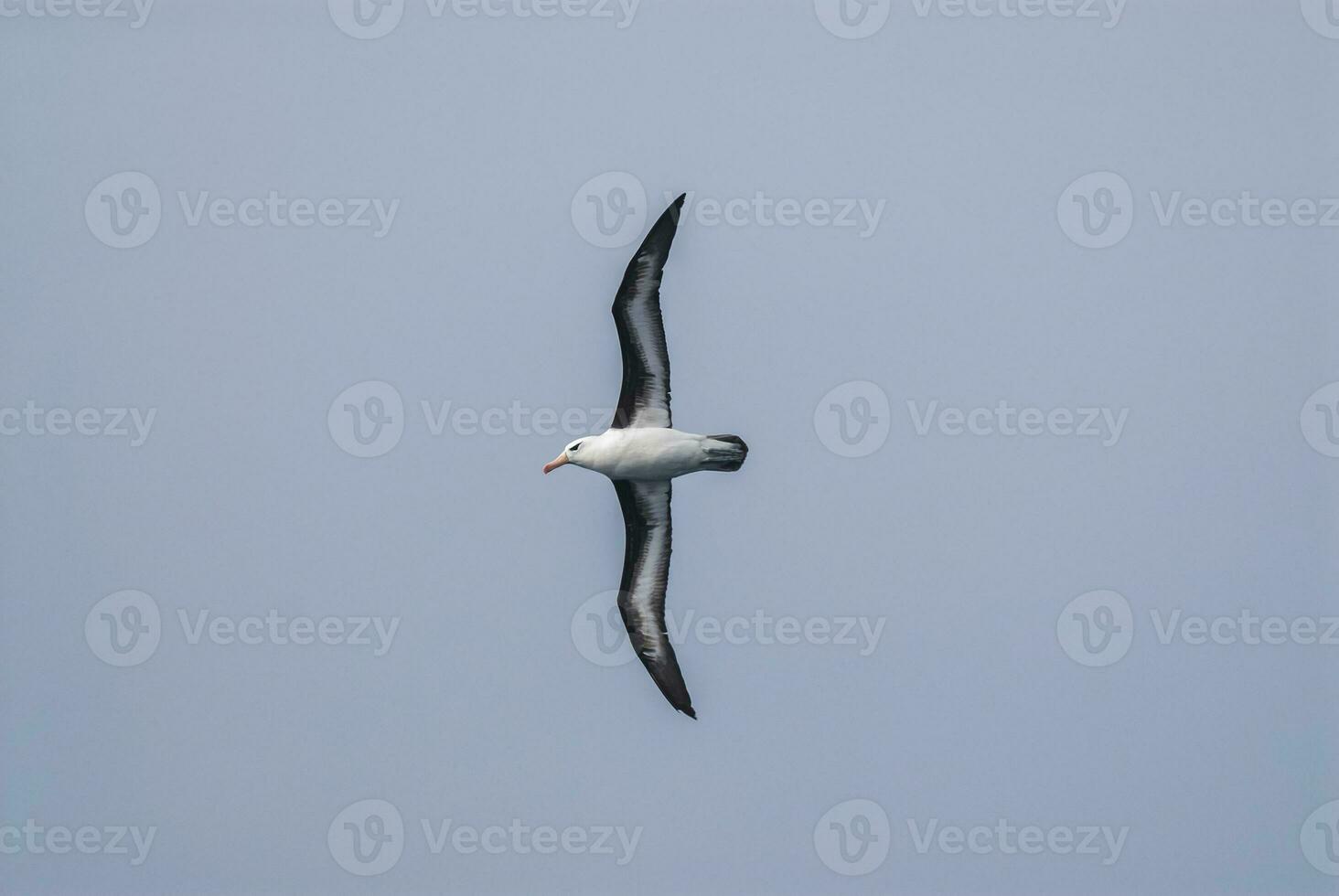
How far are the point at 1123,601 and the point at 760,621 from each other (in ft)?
15.0

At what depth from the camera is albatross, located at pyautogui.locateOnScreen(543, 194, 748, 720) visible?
15.0 meters

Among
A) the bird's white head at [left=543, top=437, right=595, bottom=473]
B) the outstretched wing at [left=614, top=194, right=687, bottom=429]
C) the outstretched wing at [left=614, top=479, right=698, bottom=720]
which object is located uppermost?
the outstretched wing at [left=614, top=194, right=687, bottom=429]

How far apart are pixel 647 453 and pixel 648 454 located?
0.07 ft

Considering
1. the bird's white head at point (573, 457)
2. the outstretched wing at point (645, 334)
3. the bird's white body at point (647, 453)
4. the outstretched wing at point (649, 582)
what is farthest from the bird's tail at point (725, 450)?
the bird's white head at point (573, 457)

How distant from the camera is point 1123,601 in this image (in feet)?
57.2

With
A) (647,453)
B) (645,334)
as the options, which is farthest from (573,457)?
(645,334)

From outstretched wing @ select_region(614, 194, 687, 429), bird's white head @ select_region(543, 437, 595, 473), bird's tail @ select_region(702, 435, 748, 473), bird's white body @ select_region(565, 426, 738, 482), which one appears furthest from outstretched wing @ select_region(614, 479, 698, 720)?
bird's tail @ select_region(702, 435, 748, 473)

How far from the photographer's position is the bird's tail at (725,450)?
1484 cm

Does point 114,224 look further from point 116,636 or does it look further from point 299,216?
point 116,636

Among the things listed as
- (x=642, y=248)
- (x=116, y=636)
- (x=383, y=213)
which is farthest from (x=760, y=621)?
(x=116, y=636)

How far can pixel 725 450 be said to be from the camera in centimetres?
1485

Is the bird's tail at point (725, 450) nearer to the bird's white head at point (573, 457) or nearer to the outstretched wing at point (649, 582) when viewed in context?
the outstretched wing at point (649, 582)

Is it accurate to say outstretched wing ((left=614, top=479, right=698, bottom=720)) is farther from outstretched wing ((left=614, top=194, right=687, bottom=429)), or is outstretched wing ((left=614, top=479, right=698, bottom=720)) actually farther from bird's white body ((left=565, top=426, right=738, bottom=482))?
Answer: outstretched wing ((left=614, top=194, right=687, bottom=429))

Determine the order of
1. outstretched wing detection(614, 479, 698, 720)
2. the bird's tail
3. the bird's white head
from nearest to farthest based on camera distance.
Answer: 1. the bird's tail
2. the bird's white head
3. outstretched wing detection(614, 479, 698, 720)
